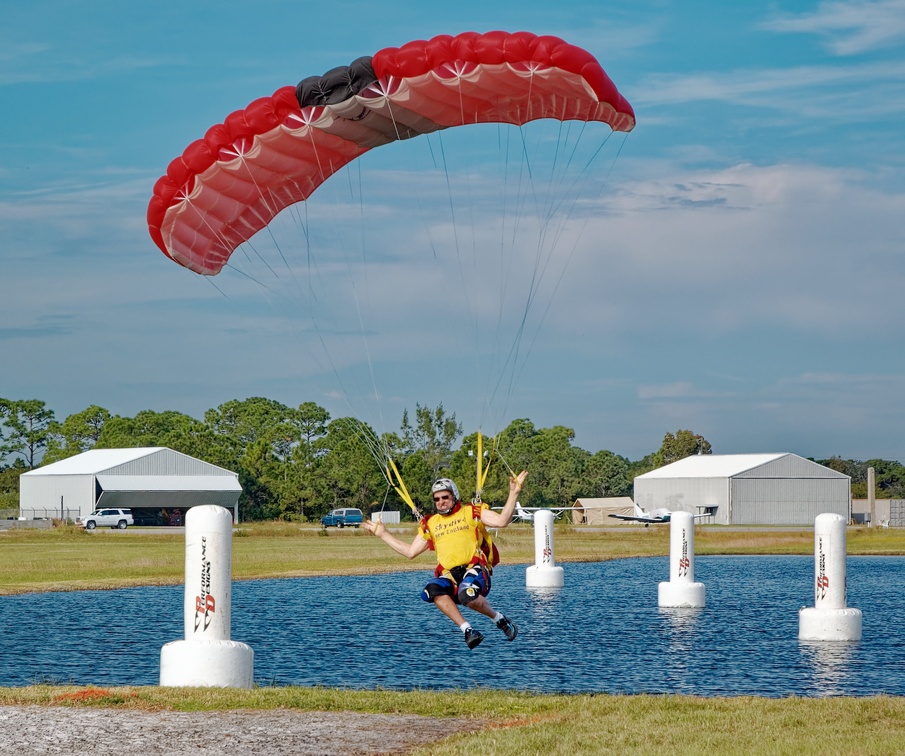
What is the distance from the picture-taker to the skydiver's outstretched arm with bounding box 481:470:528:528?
527 inches

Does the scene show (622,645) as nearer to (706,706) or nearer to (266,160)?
(706,706)

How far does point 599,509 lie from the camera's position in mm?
113625

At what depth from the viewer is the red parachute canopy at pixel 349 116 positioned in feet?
62.5

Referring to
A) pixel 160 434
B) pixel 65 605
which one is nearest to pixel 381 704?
pixel 65 605

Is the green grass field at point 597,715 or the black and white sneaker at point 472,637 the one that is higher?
the black and white sneaker at point 472,637

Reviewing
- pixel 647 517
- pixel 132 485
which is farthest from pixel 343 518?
pixel 647 517

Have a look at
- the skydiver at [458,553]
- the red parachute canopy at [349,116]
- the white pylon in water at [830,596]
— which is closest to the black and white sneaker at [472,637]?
the skydiver at [458,553]

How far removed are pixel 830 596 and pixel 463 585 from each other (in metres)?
11.4

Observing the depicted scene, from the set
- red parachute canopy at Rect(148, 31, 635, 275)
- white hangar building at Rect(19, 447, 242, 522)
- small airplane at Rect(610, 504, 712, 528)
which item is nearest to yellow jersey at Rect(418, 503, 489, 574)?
red parachute canopy at Rect(148, 31, 635, 275)

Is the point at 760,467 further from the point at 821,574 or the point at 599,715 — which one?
the point at 599,715

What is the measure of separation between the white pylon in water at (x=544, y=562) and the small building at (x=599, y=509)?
250 feet

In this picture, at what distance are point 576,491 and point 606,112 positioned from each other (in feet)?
340

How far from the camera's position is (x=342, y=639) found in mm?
23562

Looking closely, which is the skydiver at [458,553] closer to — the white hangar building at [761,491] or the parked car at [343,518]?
the parked car at [343,518]
